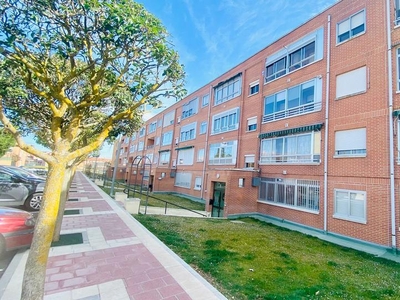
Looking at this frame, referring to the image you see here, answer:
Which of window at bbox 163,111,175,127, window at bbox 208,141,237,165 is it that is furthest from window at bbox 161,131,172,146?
window at bbox 208,141,237,165

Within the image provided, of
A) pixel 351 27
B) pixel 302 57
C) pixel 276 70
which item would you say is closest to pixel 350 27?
pixel 351 27

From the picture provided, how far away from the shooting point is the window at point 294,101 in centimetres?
1210

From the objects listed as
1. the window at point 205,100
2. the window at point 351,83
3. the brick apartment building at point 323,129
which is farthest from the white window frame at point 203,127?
the window at point 351,83

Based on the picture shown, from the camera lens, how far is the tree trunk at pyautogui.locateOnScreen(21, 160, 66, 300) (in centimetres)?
287

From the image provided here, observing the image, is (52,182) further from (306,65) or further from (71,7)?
(306,65)

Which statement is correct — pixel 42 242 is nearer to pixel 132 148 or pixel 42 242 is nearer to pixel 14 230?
pixel 14 230

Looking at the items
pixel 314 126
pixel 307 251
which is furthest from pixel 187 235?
pixel 314 126

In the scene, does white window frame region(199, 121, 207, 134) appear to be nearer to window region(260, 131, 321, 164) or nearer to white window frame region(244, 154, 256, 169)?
white window frame region(244, 154, 256, 169)

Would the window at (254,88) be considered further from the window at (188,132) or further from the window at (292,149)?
the window at (188,132)

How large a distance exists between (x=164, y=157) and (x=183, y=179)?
7532 millimetres

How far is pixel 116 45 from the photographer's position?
12.7 feet

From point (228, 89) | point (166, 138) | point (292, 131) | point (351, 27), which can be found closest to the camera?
point (351, 27)

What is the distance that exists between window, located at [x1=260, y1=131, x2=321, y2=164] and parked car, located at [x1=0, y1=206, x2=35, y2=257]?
12.2 meters

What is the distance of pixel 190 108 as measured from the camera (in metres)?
26.9
